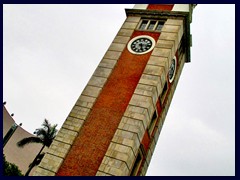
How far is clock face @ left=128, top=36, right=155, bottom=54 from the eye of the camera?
58.6 ft

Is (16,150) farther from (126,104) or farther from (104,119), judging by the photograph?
(126,104)

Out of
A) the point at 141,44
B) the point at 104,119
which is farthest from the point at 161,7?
the point at 104,119

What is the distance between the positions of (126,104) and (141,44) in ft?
16.3

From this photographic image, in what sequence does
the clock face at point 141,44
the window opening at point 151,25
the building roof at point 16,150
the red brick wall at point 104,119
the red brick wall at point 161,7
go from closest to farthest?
1. the red brick wall at point 104,119
2. the clock face at point 141,44
3. the window opening at point 151,25
4. the red brick wall at point 161,7
5. the building roof at point 16,150

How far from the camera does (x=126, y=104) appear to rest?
1522 cm

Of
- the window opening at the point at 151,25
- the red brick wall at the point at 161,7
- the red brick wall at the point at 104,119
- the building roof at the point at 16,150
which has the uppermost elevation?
A: the red brick wall at the point at 161,7

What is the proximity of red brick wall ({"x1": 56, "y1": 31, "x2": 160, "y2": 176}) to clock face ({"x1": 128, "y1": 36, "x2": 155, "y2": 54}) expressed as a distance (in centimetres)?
39

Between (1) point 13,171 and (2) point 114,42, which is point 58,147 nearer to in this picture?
(2) point 114,42

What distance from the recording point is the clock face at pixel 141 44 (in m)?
17.9

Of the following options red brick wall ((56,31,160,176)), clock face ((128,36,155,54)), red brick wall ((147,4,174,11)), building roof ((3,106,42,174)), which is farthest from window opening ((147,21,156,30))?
building roof ((3,106,42,174))

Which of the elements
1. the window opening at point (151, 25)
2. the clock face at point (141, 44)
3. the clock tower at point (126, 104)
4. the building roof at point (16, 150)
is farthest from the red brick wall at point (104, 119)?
the building roof at point (16, 150)

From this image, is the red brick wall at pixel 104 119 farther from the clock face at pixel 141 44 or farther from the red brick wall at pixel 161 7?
the red brick wall at pixel 161 7

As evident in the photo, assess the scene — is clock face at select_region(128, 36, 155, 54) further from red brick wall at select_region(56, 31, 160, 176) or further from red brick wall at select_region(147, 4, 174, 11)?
red brick wall at select_region(147, 4, 174, 11)

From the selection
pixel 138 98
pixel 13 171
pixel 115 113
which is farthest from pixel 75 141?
pixel 13 171
